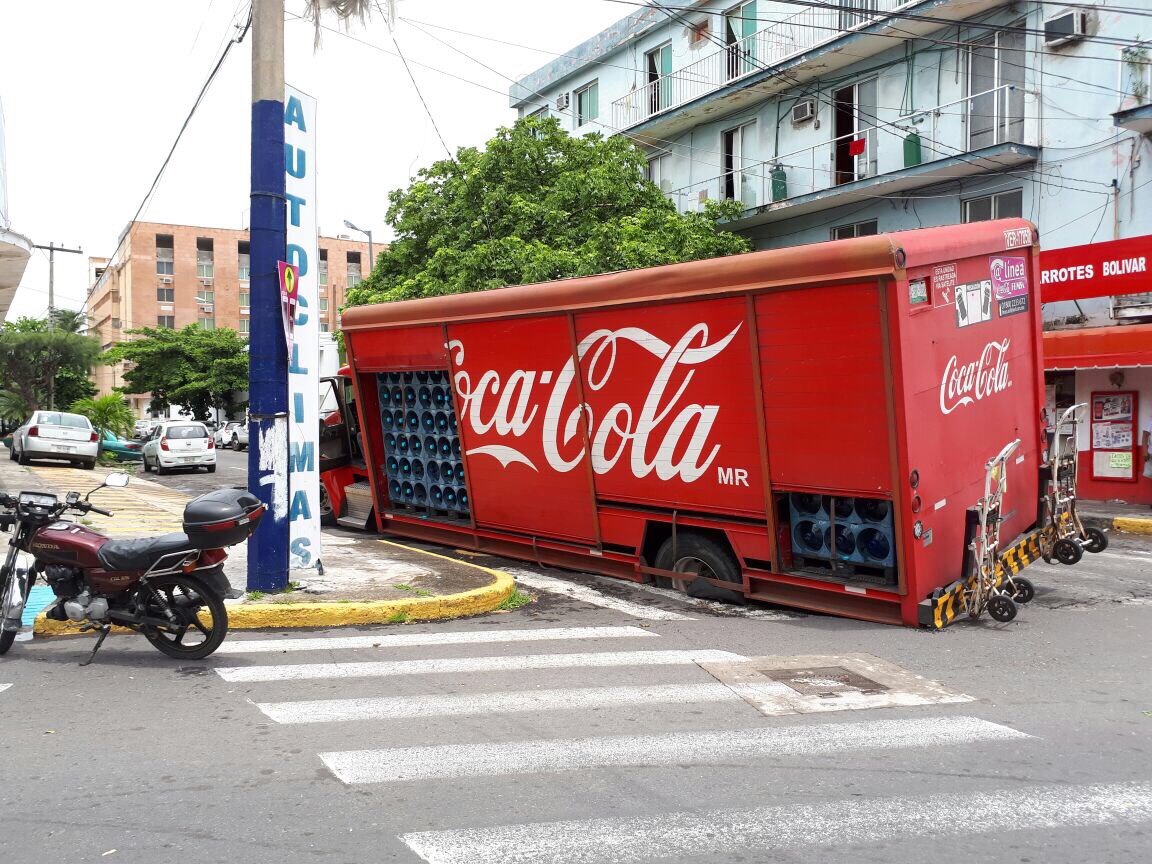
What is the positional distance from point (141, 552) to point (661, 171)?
22.6 m

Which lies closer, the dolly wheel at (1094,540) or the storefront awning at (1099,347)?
the dolly wheel at (1094,540)

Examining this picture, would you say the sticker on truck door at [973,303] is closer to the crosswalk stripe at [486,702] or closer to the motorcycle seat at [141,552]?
the crosswalk stripe at [486,702]

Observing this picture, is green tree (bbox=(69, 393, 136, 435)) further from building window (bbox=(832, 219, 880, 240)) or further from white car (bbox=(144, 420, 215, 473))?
building window (bbox=(832, 219, 880, 240))

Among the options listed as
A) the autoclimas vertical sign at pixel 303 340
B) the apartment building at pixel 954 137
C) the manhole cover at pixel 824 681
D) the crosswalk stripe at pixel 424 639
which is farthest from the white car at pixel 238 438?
the manhole cover at pixel 824 681

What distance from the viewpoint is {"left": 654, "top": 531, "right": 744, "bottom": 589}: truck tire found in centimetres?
836

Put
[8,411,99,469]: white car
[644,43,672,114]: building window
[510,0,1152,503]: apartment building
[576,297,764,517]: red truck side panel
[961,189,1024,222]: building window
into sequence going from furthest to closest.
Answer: [644,43,672,114]: building window < [8,411,99,469]: white car < [961,189,1024,222]: building window < [510,0,1152,503]: apartment building < [576,297,764,517]: red truck side panel

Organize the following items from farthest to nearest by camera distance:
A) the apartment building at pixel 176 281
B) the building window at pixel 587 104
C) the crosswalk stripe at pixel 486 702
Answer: the apartment building at pixel 176 281
the building window at pixel 587 104
the crosswalk stripe at pixel 486 702

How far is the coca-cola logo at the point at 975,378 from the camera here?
7.46 meters

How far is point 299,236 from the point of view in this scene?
8.66 meters

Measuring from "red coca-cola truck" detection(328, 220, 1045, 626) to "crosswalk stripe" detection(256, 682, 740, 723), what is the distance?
2.31 meters

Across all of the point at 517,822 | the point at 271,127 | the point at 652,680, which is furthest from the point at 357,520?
the point at 517,822

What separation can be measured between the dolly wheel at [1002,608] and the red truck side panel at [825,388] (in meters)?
1.32

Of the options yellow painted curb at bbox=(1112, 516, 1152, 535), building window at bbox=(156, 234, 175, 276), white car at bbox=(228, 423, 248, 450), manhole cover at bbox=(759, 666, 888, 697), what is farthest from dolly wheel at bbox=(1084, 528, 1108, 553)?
building window at bbox=(156, 234, 175, 276)

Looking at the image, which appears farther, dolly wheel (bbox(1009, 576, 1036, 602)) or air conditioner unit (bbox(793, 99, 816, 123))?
air conditioner unit (bbox(793, 99, 816, 123))
